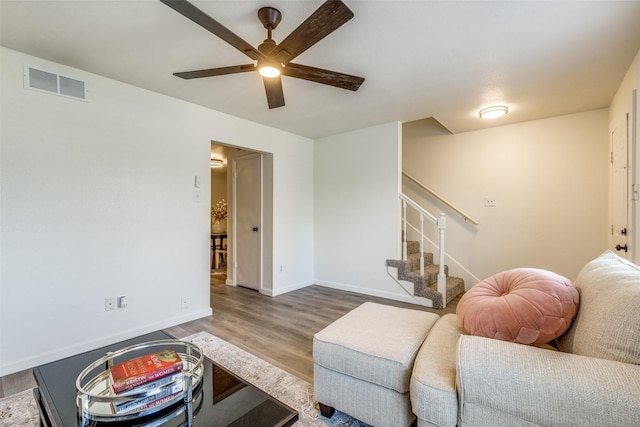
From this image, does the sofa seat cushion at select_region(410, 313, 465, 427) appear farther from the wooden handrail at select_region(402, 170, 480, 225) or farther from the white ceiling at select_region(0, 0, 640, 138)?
the wooden handrail at select_region(402, 170, 480, 225)

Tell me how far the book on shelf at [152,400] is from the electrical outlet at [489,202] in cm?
421

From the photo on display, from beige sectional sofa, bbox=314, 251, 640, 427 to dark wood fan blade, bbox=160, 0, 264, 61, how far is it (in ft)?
6.12

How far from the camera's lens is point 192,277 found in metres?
3.14

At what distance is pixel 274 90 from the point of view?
2.16 metres

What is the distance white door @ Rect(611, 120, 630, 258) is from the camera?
243cm

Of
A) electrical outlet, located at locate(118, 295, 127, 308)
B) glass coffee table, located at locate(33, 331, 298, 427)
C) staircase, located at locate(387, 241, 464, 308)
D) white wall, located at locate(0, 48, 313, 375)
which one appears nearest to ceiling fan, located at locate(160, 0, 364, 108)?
white wall, located at locate(0, 48, 313, 375)

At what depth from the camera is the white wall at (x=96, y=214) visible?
6.99ft

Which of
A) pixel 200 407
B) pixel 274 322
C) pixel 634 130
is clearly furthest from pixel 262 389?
pixel 634 130

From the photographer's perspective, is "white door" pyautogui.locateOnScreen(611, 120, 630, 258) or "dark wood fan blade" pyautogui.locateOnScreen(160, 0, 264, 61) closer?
"dark wood fan blade" pyautogui.locateOnScreen(160, 0, 264, 61)

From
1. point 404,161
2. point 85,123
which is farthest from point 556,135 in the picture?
point 85,123

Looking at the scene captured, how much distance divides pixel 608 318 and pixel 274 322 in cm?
266

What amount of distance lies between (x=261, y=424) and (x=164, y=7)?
7.19 ft

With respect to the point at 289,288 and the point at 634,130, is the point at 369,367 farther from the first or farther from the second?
the point at 289,288

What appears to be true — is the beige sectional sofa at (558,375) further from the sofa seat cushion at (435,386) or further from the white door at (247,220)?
the white door at (247,220)
